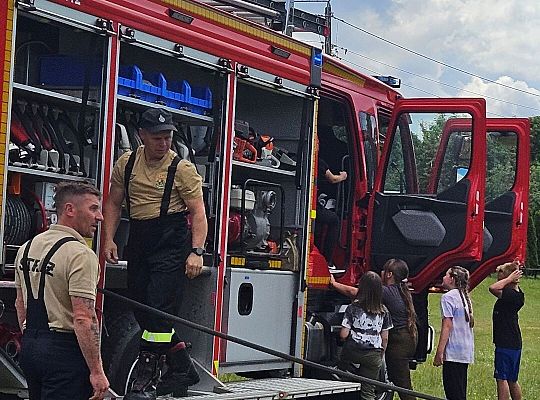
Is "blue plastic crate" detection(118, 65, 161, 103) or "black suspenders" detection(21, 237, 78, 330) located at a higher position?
"blue plastic crate" detection(118, 65, 161, 103)

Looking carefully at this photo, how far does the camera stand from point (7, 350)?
21.6ft

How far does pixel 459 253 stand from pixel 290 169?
184cm

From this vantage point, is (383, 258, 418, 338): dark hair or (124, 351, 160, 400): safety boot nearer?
(124, 351, 160, 400): safety boot

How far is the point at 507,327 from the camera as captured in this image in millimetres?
11055

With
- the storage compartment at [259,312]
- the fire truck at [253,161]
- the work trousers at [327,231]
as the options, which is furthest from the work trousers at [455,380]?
the storage compartment at [259,312]

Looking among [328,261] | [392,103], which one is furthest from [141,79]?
[392,103]

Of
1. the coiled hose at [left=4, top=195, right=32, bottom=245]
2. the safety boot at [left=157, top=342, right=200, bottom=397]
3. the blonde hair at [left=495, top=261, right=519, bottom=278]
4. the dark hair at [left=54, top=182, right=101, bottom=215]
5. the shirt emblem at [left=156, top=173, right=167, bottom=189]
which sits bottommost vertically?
the safety boot at [left=157, top=342, right=200, bottom=397]

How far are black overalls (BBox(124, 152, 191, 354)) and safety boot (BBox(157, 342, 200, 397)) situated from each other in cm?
20

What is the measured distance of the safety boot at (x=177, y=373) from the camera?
7371 mm

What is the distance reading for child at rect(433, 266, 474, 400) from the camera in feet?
33.9

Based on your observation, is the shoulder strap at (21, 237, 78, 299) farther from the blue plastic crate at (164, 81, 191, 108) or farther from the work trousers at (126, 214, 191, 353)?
the blue plastic crate at (164, 81, 191, 108)

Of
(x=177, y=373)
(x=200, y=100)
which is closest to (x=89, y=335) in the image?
(x=177, y=373)

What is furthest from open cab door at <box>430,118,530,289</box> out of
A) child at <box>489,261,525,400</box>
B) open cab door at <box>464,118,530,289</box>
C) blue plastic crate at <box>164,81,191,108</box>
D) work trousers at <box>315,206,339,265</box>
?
blue plastic crate at <box>164,81,191,108</box>

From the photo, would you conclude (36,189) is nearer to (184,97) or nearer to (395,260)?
(184,97)
